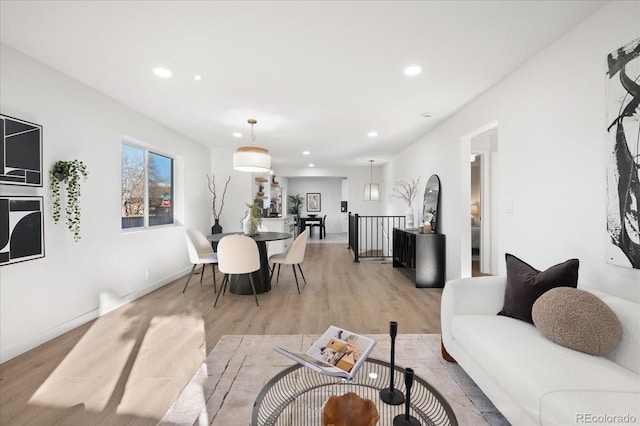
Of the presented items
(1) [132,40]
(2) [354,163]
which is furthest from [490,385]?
(2) [354,163]

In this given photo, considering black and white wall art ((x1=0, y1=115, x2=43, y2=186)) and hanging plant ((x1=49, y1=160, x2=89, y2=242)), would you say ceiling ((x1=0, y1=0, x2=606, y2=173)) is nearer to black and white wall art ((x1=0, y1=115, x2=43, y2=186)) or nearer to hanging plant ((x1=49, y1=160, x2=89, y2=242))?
black and white wall art ((x1=0, y1=115, x2=43, y2=186))

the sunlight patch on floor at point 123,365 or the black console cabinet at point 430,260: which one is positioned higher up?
the black console cabinet at point 430,260

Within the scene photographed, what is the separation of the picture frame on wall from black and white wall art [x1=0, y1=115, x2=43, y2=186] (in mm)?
10279

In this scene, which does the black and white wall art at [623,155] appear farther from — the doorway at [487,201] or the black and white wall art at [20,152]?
the black and white wall art at [20,152]

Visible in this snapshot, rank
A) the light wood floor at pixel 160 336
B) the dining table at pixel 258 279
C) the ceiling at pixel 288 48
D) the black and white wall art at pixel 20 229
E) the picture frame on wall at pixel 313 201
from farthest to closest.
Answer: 1. the picture frame on wall at pixel 313 201
2. the dining table at pixel 258 279
3. the black and white wall art at pixel 20 229
4. the ceiling at pixel 288 48
5. the light wood floor at pixel 160 336

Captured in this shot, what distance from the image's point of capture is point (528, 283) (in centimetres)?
194

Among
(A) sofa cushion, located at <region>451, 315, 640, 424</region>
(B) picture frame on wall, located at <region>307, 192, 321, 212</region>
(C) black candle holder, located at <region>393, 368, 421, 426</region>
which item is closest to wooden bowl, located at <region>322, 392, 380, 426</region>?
(C) black candle holder, located at <region>393, 368, 421, 426</region>

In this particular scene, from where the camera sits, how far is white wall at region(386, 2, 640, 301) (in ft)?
6.28

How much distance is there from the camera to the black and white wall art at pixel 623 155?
169 cm

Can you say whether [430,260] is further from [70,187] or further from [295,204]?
[295,204]

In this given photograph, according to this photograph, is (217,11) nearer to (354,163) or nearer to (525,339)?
(525,339)

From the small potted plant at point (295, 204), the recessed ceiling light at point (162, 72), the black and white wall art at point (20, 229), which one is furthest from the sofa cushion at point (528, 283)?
the small potted plant at point (295, 204)

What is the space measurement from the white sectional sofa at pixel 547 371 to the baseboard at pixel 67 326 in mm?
3310
